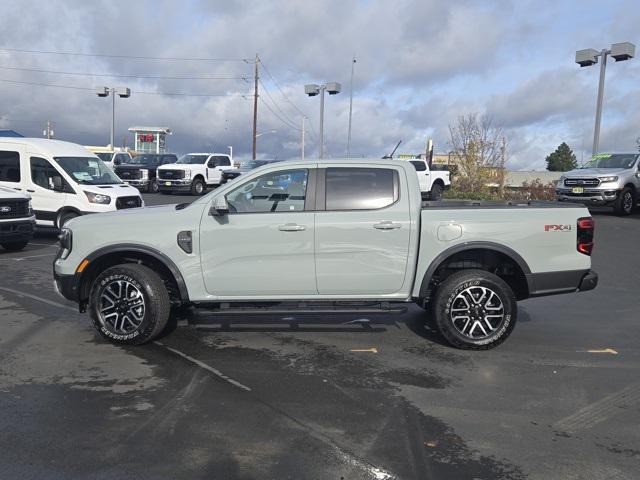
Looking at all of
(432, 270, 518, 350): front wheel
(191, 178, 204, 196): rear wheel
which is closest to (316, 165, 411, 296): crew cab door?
(432, 270, 518, 350): front wheel

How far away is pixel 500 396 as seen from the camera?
461 cm

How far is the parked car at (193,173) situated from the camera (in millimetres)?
27859

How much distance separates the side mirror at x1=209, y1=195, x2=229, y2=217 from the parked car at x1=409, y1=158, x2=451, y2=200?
21.2m

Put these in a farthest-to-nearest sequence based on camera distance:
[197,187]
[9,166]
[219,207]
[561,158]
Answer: [561,158], [197,187], [9,166], [219,207]

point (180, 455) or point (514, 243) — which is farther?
point (514, 243)

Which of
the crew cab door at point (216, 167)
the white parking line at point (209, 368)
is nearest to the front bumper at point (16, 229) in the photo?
the white parking line at point (209, 368)

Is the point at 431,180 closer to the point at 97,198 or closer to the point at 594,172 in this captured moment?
the point at 594,172

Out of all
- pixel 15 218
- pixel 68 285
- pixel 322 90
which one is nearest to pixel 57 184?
pixel 15 218

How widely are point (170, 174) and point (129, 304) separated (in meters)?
23.3

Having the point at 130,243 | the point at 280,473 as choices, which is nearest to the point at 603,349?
the point at 280,473

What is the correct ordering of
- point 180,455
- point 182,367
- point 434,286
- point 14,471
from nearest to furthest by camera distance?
1. point 14,471
2. point 180,455
3. point 182,367
4. point 434,286

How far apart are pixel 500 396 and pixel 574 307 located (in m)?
3.74

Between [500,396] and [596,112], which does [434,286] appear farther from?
[596,112]

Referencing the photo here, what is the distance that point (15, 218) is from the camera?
11.5 m
